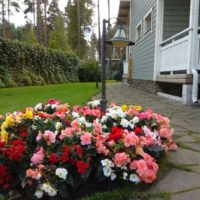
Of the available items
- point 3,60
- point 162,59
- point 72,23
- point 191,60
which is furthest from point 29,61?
point 72,23

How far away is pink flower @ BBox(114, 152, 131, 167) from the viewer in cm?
174

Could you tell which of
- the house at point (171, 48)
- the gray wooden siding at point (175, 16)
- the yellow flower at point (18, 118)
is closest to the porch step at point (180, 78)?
the house at point (171, 48)

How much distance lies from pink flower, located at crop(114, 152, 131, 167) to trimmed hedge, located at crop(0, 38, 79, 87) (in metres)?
9.54

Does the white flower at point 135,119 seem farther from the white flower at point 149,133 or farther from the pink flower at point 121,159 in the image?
the pink flower at point 121,159

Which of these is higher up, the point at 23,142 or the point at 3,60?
the point at 3,60

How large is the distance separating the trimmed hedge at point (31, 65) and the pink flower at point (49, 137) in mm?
9199

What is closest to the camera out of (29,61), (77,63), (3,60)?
(3,60)

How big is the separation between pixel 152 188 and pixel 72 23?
1182 inches

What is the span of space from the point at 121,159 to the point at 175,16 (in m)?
6.59

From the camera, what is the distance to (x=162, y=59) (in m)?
7.47

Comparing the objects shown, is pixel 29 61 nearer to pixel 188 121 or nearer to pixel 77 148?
pixel 188 121

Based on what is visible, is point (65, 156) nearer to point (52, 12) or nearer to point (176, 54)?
point (176, 54)

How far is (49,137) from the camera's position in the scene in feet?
6.25

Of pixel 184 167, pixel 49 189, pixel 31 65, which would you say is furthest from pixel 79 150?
pixel 31 65
